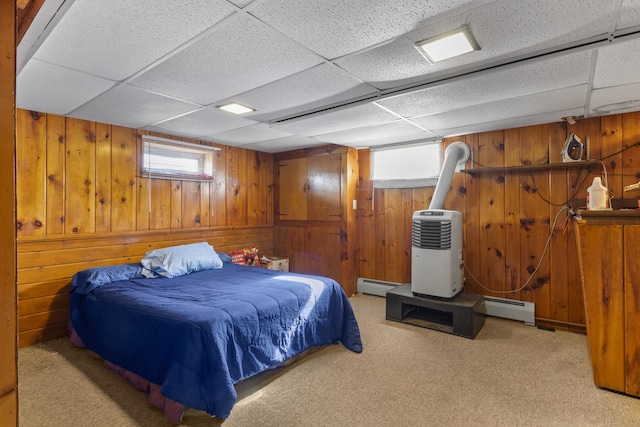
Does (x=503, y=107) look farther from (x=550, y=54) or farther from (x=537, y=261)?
(x=537, y=261)

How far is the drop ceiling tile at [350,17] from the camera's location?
141 centimetres

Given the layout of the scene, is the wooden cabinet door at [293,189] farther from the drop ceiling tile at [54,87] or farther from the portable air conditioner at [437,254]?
the drop ceiling tile at [54,87]

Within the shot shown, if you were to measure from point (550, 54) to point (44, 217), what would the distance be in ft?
13.3

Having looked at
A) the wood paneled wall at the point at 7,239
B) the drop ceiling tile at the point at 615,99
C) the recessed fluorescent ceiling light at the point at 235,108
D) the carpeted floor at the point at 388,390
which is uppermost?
the recessed fluorescent ceiling light at the point at 235,108

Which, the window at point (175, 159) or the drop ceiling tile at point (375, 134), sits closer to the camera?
the drop ceiling tile at point (375, 134)

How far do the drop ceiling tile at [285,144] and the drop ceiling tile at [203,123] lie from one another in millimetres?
767

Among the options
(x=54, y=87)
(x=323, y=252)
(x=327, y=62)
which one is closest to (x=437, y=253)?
(x=323, y=252)

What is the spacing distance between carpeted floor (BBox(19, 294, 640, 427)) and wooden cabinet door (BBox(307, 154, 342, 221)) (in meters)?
2.06

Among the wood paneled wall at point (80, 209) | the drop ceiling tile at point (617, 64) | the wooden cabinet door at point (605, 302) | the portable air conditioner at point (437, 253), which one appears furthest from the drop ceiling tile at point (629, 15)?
the wood paneled wall at point (80, 209)

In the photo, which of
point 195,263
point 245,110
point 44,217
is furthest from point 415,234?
point 44,217

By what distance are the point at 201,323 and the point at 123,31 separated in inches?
63.2

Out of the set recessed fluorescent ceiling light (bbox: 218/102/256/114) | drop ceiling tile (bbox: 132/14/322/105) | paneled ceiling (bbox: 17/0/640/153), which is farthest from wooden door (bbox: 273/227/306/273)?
drop ceiling tile (bbox: 132/14/322/105)

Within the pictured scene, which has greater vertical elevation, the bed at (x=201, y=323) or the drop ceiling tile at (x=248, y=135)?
the drop ceiling tile at (x=248, y=135)

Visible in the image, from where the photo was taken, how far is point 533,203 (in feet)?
11.0
